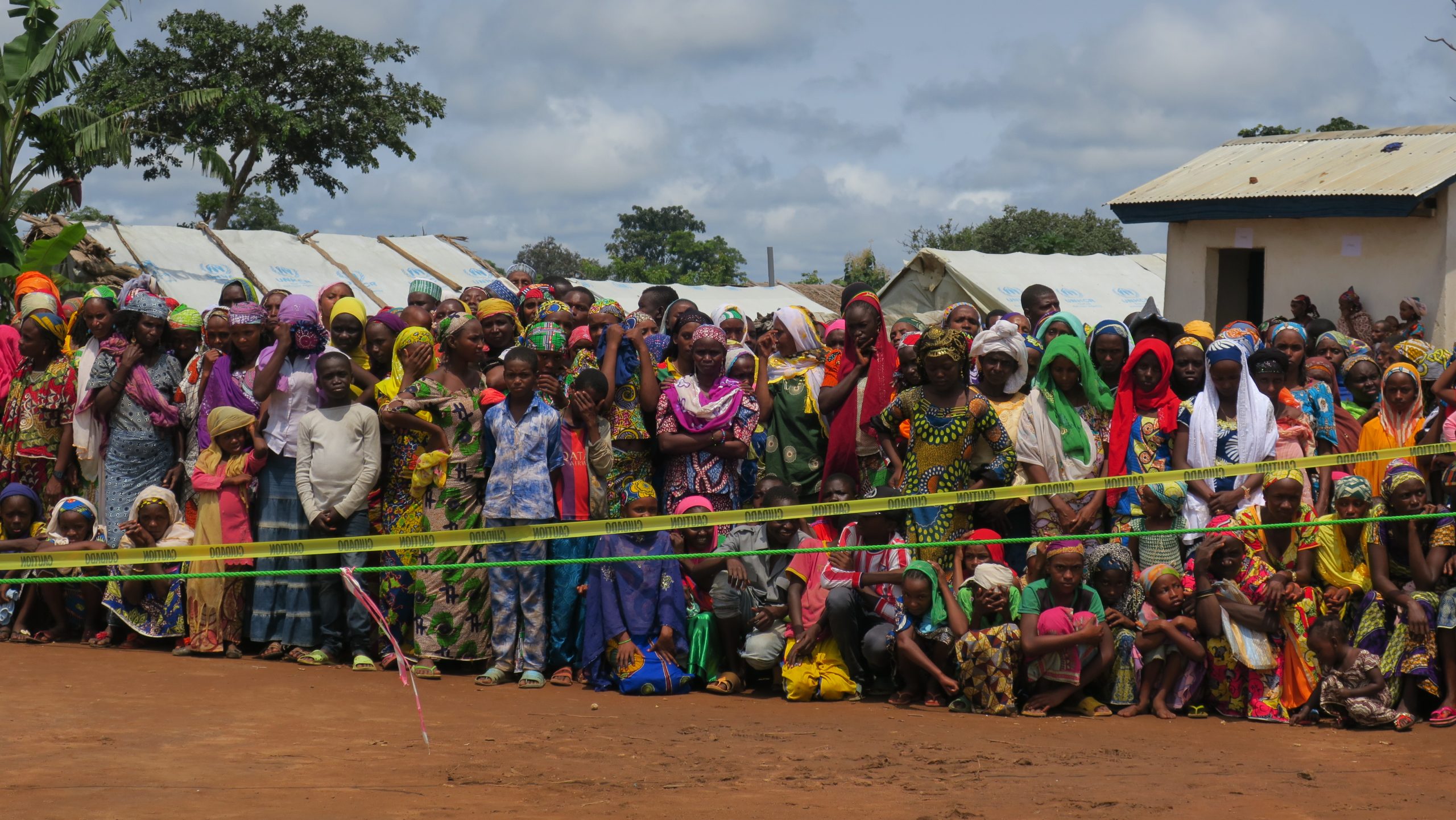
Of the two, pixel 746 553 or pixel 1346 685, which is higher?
pixel 746 553

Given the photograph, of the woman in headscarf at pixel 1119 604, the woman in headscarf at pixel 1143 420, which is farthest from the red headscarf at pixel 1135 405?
the woman in headscarf at pixel 1119 604

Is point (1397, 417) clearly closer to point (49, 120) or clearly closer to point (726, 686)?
point (726, 686)

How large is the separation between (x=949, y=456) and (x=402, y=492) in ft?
9.84

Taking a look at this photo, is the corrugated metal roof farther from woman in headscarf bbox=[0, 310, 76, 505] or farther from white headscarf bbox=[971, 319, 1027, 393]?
woman in headscarf bbox=[0, 310, 76, 505]

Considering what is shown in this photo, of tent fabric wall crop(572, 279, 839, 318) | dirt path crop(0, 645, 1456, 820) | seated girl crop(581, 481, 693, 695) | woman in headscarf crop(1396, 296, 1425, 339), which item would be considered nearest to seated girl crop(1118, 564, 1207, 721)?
dirt path crop(0, 645, 1456, 820)

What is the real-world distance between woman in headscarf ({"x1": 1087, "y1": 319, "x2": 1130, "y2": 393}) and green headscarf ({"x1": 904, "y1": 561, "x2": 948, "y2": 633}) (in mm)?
1419

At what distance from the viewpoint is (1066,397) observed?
268 inches

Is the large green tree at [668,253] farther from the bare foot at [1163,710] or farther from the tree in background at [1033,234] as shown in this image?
the bare foot at [1163,710]

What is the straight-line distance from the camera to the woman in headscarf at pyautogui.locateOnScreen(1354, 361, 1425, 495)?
272 inches

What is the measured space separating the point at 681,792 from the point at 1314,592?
3.26 m

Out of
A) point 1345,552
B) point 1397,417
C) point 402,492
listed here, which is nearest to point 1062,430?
point 1345,552

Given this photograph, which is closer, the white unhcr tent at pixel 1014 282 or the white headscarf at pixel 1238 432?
the white headscarf at pixel 1238 432

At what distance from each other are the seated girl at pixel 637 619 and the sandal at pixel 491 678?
449 mm

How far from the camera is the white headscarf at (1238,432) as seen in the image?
21.3ft
